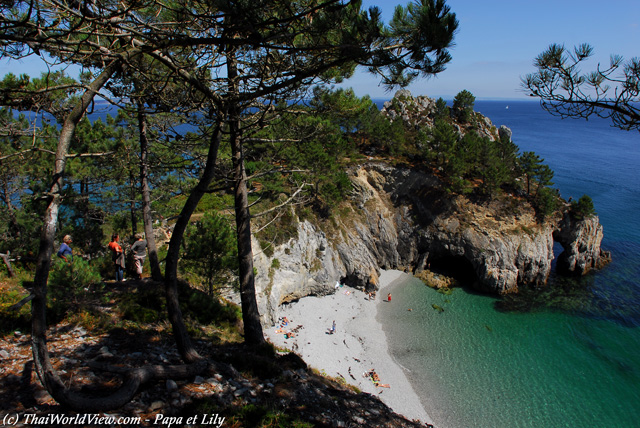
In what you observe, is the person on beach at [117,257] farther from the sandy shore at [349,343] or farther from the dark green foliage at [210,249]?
the sandy shore at [349,343]

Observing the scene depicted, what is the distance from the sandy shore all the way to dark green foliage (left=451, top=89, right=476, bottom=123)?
42.6 m

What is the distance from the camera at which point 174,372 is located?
227 inches

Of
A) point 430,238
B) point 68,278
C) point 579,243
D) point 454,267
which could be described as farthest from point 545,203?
point 68,278

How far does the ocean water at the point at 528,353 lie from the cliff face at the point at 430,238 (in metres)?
3.23

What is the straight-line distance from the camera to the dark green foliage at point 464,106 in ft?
188

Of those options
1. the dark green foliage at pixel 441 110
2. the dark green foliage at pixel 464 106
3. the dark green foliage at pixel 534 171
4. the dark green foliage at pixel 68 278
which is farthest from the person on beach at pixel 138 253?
the dark green foliage at pixel 464 106

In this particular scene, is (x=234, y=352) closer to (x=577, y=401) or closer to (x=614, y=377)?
(x=577, y=401)

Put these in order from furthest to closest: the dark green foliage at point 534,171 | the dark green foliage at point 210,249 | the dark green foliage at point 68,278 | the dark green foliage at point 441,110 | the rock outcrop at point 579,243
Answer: the dark green foliage at point 441,110 → the rock outcrop at point 579,243 → the dark green foliage at point 534,171 → the dark green foliage at point 210,249 → the dark green foliage at point 68,278

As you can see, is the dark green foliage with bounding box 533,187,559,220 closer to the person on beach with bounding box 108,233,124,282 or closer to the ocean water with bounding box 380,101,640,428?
the ocean water with bounding box 380,101,640,428

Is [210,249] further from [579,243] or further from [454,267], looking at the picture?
[579,243]

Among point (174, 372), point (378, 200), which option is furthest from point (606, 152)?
point (174, 372)

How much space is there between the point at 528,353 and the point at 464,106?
155 ft

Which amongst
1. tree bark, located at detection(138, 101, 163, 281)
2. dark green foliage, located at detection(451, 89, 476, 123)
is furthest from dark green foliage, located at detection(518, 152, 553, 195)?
tree bark, located at detection(138, 101, 163, 281)

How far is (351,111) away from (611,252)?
157 ft
